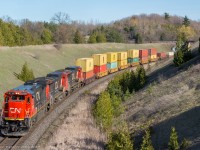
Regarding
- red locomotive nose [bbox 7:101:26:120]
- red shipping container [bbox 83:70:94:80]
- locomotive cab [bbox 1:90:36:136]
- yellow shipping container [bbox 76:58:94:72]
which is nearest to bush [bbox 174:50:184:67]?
yellow shipping container [bbox 76:58:94:72]

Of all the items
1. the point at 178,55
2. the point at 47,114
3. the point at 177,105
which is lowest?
the point at 47,114

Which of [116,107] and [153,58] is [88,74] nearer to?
[116,107]

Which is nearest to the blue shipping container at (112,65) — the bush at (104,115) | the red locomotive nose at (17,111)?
the bush at (104,115)

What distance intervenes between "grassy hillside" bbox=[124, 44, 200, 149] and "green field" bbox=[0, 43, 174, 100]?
17.2 m

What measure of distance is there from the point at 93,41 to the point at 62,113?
98969mm

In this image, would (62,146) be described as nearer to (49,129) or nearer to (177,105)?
(49,129)

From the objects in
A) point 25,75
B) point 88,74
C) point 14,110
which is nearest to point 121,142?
point 14,110

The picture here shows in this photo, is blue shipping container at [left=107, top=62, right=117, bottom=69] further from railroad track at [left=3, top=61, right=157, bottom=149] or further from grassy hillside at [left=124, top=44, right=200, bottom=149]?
grassy hillside at [left=124, top=44, right=200, bottom=149]

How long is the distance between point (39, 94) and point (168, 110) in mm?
10732

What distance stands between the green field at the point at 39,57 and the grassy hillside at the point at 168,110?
1717 centimetres

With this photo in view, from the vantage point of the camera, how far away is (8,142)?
23.0m

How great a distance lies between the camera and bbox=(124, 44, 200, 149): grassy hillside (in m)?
19.4

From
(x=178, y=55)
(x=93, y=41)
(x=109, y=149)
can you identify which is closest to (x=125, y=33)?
(x=93, y=41)

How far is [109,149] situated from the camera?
1648 centimetres
